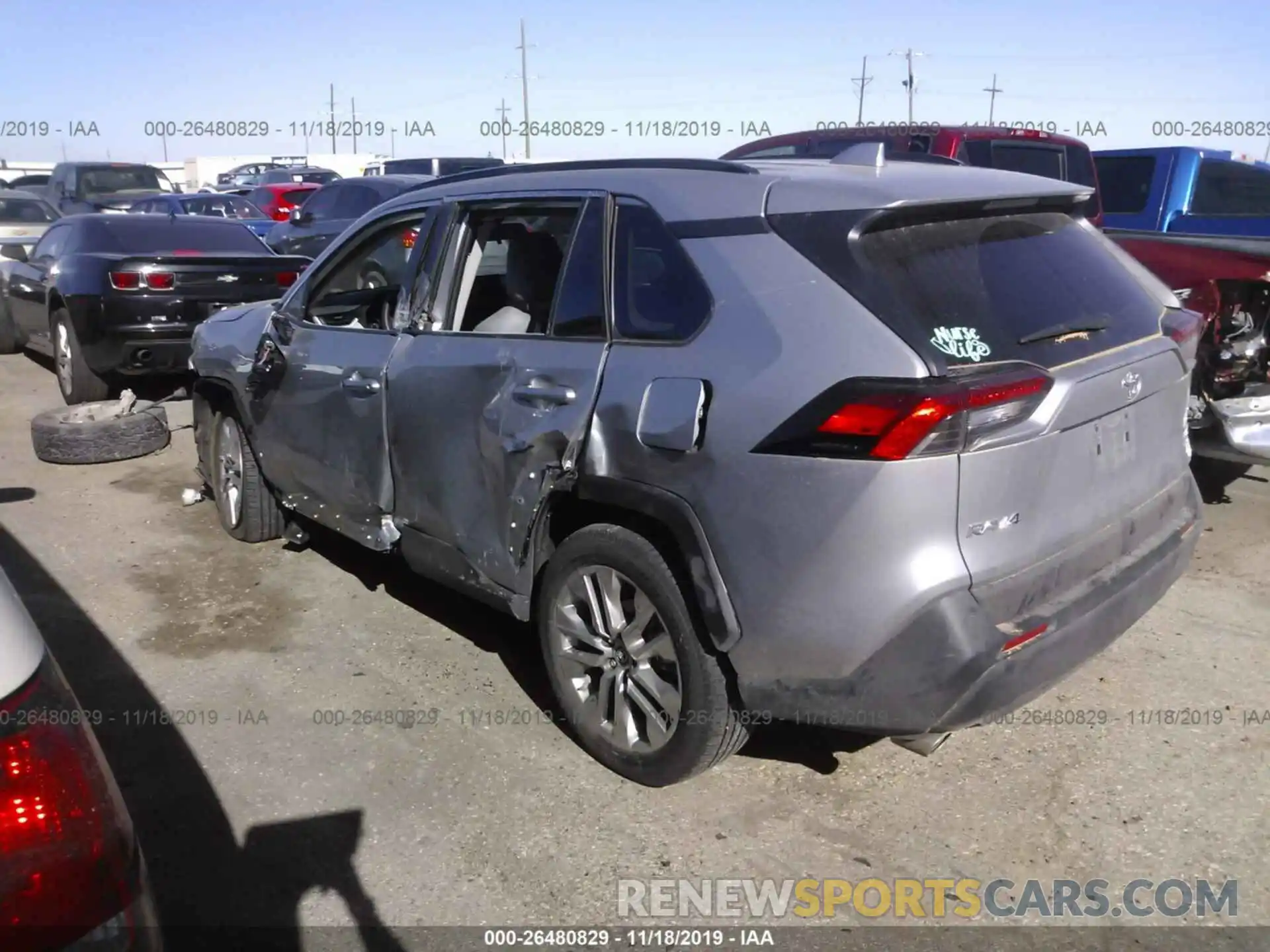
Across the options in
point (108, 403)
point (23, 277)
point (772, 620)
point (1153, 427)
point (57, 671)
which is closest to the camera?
point (57, 671)

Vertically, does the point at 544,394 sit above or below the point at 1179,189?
below

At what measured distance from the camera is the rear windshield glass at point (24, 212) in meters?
15.3

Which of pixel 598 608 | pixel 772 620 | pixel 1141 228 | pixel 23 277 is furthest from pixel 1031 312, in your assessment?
pixel 23 277

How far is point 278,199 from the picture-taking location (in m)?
19.9

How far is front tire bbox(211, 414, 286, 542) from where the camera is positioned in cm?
544

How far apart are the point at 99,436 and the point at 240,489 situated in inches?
83.0

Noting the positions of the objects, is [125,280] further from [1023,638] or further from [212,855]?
[1023,638]

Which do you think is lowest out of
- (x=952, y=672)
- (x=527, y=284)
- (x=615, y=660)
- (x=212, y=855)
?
(x=212, y=855)

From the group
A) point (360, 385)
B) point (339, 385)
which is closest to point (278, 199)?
point (339, 385)

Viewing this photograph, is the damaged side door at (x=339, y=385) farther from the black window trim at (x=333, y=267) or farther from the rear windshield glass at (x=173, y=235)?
the rear windshield glass at (x=173, y=235)

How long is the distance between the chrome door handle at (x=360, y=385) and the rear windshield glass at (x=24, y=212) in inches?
531

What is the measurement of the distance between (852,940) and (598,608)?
1.21 m

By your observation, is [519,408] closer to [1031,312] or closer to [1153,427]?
[1031,312]

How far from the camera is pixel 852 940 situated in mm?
2770
